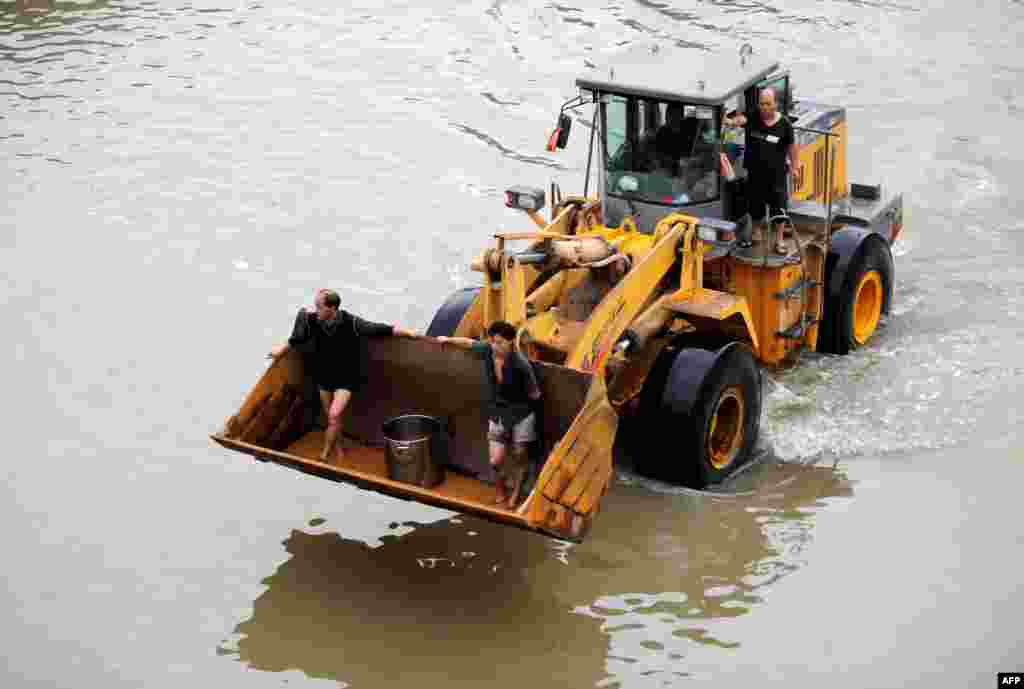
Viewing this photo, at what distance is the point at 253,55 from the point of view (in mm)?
23422

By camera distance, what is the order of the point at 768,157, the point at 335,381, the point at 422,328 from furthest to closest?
1. the point at 422,328
2. the point at 768,157
3. the point at 335,381

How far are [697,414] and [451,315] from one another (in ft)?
8.33

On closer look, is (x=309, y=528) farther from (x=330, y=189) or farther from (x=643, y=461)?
(x=330, y=189)

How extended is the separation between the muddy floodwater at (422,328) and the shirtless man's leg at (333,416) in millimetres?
755

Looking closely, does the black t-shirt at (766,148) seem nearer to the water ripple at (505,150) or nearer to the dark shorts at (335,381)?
the dark shorts at (335,381)

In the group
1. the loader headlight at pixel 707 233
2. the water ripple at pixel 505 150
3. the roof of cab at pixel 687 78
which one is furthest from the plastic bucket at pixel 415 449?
the water ripple at pixel 505 150

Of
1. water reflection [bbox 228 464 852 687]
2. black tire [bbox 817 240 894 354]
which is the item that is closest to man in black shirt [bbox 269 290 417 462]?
water reflection [bbox 228 464 852 687]

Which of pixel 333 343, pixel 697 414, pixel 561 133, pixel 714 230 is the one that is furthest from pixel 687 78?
pixel 333 343

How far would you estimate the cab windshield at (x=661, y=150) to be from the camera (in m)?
12.4

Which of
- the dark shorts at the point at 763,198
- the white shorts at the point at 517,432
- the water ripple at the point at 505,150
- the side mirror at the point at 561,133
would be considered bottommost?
the water ripple at the point at 505,150

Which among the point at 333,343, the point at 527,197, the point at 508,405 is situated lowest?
the point at 508,405

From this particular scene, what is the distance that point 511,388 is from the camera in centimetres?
1038

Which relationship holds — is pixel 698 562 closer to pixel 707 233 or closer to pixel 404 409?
pixel 404 409

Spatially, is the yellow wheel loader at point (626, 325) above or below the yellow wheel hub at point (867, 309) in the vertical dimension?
above
